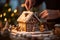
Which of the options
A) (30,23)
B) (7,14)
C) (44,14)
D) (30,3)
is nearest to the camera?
(30,23)

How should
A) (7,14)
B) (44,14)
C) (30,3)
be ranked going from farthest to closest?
(7,14) < (44,14) < (30,3)

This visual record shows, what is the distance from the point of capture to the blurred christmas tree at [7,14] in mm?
7688

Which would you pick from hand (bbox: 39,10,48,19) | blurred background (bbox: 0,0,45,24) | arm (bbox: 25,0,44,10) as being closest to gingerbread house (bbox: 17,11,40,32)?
arm (bbox: 25,0,44,10)

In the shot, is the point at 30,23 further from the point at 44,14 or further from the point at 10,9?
the point at 10,9

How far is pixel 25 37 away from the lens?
14.9ft

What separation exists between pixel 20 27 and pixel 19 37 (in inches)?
38.4

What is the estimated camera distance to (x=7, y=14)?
25.5ft

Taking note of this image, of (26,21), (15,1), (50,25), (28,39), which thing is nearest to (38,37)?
(28,39)

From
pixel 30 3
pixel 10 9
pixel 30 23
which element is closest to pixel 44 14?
pixel 30 3

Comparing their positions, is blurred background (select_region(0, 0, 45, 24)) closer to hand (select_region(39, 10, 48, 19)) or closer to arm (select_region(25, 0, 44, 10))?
arm (select_region(25, 0, 44, 10))

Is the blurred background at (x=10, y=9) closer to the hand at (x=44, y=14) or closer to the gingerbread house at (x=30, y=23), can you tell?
A: the hand at (x=44, y=14)

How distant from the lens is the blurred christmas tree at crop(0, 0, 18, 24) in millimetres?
7688

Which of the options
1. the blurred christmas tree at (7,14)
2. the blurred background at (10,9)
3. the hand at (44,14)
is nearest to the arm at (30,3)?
the hand at (44,14)

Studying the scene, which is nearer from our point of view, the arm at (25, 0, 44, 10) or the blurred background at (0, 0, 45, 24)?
the arm at (25, 0, 44, 10)
